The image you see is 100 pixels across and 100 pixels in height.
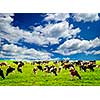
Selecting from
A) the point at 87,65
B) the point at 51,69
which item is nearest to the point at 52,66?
the point at 51,69

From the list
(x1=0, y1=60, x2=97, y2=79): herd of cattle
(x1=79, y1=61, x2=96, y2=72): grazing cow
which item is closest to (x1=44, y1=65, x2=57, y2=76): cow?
(x1=0, y1=60, x2=97, y2=79): herd of cattle

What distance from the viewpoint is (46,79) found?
423 cm

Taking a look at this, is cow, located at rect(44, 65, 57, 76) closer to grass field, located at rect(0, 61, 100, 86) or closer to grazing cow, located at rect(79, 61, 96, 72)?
grass field, located at rect(0, 61, 100, 86)

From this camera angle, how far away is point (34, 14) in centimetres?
425

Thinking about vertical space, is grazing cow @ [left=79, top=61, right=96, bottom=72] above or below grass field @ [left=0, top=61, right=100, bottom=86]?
above

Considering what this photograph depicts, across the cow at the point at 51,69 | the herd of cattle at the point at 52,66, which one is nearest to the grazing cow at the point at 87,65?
the herd of cattle at the point at 52,66

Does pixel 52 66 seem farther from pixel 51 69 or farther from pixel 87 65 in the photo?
pixel 87 65

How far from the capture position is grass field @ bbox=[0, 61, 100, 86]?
421 cm

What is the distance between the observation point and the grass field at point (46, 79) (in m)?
4.21

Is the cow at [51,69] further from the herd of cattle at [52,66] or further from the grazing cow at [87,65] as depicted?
the grazing cow at [87,65]

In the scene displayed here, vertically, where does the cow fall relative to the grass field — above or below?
above
